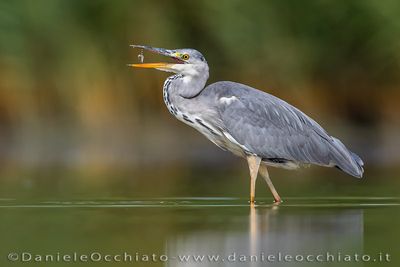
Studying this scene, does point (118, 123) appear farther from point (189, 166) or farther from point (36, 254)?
point (36, 254)

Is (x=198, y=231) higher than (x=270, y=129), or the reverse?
(x=270, y=129)

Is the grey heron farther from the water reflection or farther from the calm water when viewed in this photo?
the water reflection

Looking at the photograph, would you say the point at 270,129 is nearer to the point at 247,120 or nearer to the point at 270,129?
the point at 270,129

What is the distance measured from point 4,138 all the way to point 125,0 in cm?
301

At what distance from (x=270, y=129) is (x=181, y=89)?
0.91 meters

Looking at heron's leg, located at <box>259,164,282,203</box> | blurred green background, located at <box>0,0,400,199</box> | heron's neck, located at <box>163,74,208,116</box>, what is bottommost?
heron's leg, located at <box>259,164,282,203</box>

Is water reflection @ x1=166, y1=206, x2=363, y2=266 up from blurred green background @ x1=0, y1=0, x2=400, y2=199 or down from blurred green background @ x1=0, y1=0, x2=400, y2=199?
down

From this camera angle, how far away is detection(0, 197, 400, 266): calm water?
8.33m

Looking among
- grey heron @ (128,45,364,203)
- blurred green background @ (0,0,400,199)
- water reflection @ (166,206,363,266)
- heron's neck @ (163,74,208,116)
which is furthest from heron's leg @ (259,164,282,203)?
blurred green background @ (0,0,400,199)

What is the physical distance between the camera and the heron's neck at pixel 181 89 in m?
12.3

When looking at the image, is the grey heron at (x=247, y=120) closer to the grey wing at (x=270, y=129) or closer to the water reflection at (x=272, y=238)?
the grey wing at (x=270, y=129)

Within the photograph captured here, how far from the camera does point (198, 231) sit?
9.45m

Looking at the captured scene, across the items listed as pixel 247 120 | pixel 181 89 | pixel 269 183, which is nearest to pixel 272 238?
pixel 269 183

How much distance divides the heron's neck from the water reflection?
2131mm
